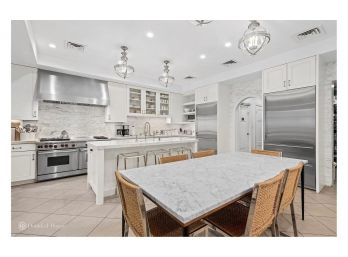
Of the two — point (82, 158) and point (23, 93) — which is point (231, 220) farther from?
point (23, 93)

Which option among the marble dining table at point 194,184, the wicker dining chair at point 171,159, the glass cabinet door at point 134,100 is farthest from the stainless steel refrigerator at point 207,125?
the marble dining table at point 194,184

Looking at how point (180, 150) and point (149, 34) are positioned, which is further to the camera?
point (180, 150)

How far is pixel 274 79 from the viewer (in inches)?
135

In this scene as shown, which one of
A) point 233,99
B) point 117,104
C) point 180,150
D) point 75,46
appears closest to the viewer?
point 75,46

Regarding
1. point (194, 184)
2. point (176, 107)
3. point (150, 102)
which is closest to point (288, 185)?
point (194, 184)

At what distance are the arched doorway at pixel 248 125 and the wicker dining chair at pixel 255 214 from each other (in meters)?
4.03

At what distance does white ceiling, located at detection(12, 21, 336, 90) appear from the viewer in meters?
2.40

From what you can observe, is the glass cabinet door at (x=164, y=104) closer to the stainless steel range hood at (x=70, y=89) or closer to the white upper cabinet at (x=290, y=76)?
the stainless steel range hood at (x=70, y=89)

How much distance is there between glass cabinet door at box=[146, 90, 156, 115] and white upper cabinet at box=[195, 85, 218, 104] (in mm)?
1494

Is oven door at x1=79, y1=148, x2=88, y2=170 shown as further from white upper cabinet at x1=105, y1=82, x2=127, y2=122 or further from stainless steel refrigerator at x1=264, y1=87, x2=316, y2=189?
stainless steel refrigerator at x1=264, y1=87, x2=316, y2=189

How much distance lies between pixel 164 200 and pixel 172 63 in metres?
3.57

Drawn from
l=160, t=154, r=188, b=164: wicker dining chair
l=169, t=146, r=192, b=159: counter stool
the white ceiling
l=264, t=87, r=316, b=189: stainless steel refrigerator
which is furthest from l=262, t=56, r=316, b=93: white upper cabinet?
l=160, t=154, r=188, b=164: wicker dining chair

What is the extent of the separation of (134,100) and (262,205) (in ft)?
15.5

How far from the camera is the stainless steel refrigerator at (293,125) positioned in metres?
2.94
